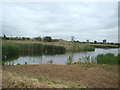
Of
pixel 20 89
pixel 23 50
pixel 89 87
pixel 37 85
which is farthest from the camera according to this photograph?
pixel 23 50

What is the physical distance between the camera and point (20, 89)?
2.36 metres

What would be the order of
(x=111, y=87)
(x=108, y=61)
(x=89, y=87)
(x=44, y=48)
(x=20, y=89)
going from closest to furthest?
(x=20, y=89), (x=89, y=87), (x=111, y=87), (x=108, y=61), (x=44, y=48)

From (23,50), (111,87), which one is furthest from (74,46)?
(111,87)

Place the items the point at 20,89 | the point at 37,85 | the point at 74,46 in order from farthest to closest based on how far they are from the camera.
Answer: the point at 74,46 → the point at 37,85 → the point at 20,89

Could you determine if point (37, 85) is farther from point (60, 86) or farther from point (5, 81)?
point (5, 81)

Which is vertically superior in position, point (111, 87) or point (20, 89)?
point (20, 89)

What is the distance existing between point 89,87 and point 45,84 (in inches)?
40.6

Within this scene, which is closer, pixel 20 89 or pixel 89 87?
pixel 20 89

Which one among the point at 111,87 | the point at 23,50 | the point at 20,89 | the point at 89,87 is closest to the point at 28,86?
the point at 20,89

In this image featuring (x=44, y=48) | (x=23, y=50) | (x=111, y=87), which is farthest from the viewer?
(x=44, y=48)

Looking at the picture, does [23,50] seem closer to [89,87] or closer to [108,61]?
[108,61]

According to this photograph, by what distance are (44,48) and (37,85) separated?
1321cm

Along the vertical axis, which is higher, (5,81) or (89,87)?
(5,81)

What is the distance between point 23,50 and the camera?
14.3 meters
